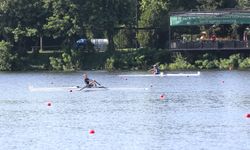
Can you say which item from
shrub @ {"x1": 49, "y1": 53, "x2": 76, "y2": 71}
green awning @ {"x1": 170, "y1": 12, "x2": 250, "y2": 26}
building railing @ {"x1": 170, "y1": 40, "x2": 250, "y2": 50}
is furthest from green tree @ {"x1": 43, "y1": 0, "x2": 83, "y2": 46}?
building railing @ {"x1": 170, "y1": 40, "x2": 250, "y2": 50}

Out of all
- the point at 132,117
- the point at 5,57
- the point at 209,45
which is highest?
the point at 209,45

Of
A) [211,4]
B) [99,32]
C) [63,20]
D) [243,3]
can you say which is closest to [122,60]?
[99,32]

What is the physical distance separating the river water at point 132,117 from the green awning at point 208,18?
22252mm

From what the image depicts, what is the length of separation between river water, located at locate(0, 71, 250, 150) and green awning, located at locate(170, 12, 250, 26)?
22.3 metres

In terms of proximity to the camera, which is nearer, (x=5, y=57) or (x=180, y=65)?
(x=180, y=65)

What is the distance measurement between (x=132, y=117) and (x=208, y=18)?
5515 cm

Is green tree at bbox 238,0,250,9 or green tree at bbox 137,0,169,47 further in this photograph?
green tree at bbox 238,0,250,9

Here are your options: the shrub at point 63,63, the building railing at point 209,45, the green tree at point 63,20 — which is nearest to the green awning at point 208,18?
the building railing at point 209,45

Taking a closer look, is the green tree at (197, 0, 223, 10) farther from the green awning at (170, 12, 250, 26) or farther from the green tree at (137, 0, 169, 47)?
the green awning at (170, 12, 250, 26)

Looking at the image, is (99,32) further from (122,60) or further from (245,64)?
(245,64)

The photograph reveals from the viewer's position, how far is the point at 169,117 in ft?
166

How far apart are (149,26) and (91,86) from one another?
42.1m

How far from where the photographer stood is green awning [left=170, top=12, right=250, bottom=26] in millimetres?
103750

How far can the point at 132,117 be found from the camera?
51094mm
